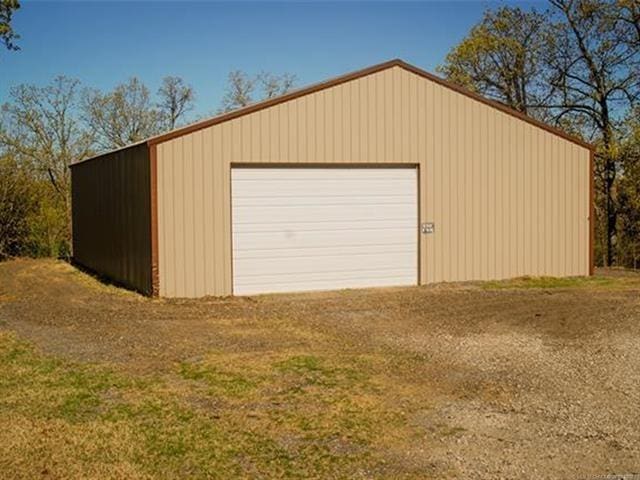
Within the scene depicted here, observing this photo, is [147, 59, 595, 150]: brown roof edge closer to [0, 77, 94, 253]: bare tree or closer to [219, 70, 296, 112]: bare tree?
[0, 77, 94, 253]: bare tree

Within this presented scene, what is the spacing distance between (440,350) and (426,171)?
692 cm

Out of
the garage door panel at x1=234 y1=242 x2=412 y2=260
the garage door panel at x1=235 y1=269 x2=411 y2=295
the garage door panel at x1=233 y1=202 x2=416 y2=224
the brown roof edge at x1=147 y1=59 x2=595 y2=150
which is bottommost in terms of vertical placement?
the garage door panel at x1=235 y1=269 x2=411 y2=295

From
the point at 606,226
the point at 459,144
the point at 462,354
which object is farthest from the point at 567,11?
the point at 462,354

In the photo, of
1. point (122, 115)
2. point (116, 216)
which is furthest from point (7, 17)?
point (122, 115)

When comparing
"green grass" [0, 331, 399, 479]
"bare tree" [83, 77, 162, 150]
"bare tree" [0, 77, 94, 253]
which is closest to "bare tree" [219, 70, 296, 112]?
"bare tree" [83, 77, 162, 150]

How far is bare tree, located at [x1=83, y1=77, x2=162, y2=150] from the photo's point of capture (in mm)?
33312

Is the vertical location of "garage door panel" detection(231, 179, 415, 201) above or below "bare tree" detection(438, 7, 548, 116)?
below

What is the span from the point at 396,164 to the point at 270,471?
10.4 m

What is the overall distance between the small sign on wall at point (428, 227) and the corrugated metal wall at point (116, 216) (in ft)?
17.6

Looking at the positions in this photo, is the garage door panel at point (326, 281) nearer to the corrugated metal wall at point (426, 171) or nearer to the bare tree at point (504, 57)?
the corrugated metal wall at point (426, 171)

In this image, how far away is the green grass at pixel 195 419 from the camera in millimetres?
4707

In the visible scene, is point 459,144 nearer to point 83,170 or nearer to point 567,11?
point 83,170

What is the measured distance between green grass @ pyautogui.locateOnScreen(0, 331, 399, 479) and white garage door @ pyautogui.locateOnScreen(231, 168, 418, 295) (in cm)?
566

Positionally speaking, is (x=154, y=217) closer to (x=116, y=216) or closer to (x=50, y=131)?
(x=116, y=216)
